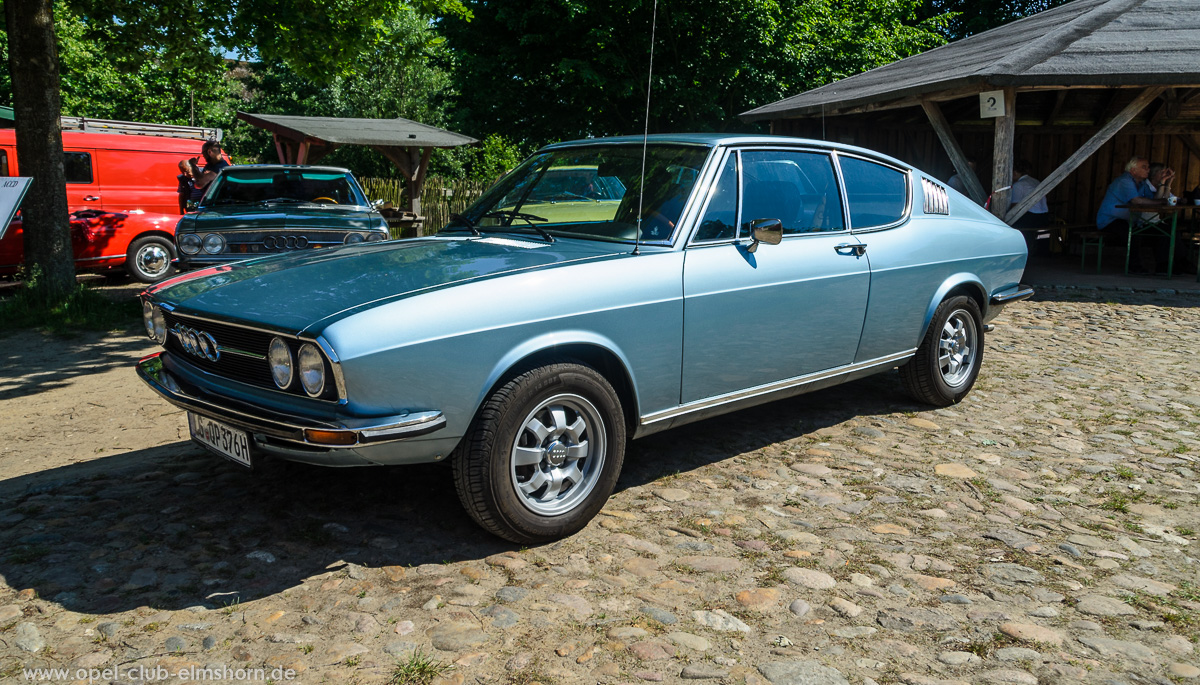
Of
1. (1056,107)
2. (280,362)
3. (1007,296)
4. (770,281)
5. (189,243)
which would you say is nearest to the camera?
(280,362)

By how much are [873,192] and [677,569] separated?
9.36ft

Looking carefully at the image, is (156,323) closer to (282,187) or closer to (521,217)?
(521,217)

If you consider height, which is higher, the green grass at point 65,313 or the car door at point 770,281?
the car door at point 770,281

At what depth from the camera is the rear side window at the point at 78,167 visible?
45.0 feet

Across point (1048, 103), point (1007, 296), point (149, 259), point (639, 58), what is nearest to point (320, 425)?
point (1007, 296)

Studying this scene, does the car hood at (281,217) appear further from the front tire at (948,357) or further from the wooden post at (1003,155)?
the wooden post at (1003,155)

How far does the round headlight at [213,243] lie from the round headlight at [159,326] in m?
5.32

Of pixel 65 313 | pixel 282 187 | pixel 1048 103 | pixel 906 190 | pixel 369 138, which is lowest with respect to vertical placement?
pixel 65 313

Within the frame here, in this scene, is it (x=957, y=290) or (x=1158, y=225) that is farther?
(x=1158, y=225)

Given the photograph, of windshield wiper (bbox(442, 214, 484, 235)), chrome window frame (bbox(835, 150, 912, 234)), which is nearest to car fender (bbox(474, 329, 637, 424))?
windshield wiper (bbox(442, 214, 484, 235))

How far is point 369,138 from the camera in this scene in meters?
19.6

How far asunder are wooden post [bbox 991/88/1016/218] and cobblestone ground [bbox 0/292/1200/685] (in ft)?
23.0

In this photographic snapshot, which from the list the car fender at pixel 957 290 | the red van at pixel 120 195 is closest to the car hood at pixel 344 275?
the car fender at pixel 957 290

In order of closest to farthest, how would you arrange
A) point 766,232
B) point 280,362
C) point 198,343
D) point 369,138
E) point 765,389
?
point 280,362
point 198,343
point 766,232
point 765,389
point 369,138
